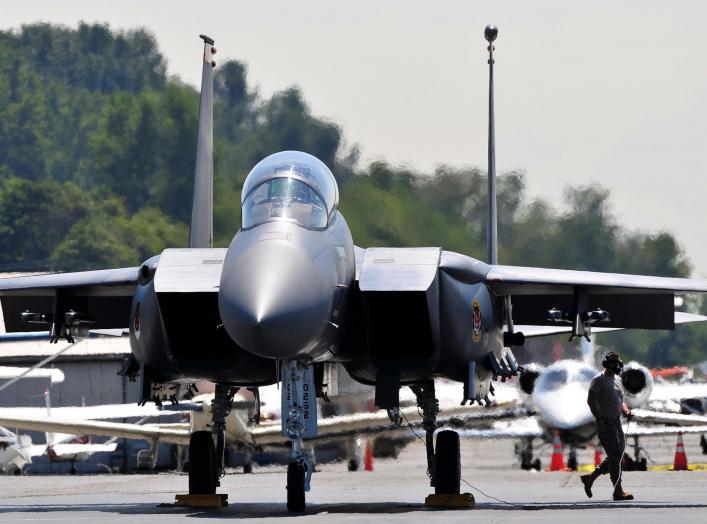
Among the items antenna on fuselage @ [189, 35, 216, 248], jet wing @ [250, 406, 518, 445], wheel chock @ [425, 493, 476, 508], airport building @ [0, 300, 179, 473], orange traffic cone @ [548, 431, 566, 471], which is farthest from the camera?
airport building @ [0, 300, 179, 473]

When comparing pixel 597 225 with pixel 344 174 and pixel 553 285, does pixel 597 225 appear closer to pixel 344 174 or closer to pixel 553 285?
pixel 344 174

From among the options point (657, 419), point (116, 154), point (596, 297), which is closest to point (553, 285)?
point (596, 297)

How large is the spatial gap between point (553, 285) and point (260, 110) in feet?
98.0

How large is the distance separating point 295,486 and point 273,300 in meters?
1.83

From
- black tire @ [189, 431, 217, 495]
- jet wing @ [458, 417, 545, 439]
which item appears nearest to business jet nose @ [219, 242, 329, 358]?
black tire @ [189, 431, 217, 495]

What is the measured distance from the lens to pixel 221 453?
14781 millimetres

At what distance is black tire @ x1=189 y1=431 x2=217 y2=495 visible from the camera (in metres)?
14.7

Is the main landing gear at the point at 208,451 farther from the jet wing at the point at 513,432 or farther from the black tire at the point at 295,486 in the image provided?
the jet wing at the point at 513,432

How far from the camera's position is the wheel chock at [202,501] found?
14.3 metres

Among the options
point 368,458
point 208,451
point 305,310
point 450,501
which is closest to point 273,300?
point 305,310

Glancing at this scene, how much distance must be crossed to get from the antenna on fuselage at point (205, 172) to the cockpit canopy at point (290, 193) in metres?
2.73

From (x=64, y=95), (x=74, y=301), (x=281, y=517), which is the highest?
(x=64, y=95)

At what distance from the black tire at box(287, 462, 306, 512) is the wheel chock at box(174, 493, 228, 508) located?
164cm

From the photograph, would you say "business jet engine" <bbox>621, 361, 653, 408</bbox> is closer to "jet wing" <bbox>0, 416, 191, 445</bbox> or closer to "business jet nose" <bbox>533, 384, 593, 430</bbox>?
"business jet nose" <bbox>533, 384, 593, 430</bbox>
